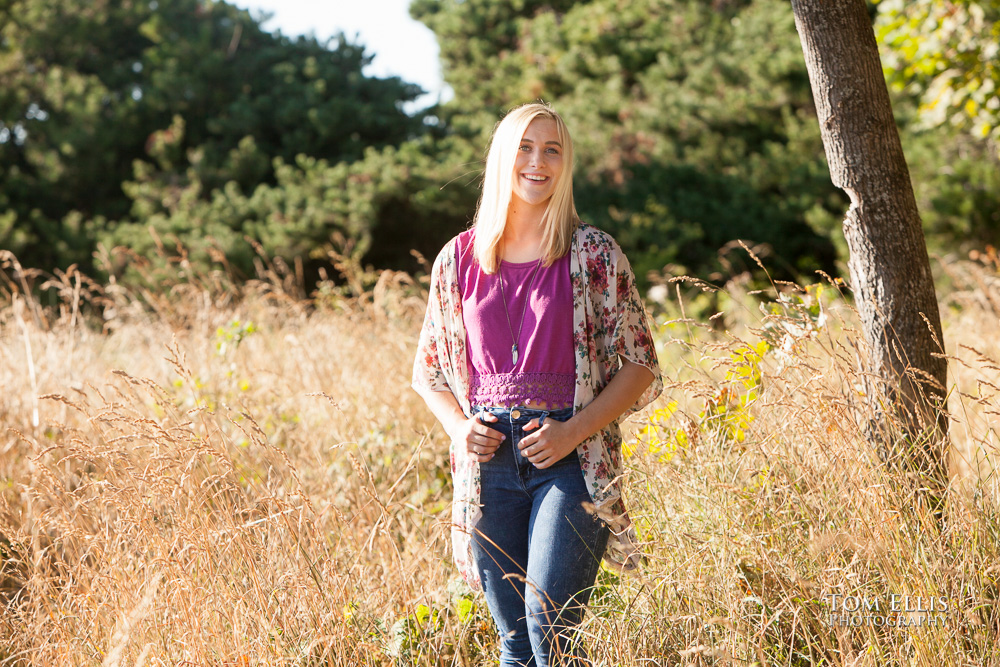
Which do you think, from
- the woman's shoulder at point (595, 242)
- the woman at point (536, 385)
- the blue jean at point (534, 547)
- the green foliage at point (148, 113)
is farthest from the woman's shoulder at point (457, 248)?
the green foliage at point (148, 113)

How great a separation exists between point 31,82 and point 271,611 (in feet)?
41.1

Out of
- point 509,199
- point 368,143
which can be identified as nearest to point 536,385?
point 509,199

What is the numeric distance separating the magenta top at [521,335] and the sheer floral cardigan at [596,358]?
0.03 metres

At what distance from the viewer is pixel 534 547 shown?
1864mm

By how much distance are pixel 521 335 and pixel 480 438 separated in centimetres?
29

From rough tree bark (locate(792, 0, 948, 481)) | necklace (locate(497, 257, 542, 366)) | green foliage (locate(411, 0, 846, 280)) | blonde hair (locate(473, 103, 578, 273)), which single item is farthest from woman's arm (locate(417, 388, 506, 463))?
green foliage (locate(411, 0, 846, 280))

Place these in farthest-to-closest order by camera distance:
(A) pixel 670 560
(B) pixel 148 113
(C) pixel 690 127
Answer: (C) pixel 690 127 → (B) pixel 148 113 → (A) pixel 670 560

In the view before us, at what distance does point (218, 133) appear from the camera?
12023mm

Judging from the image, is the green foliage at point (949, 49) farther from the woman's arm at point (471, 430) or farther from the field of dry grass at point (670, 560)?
the woman's arm at point (471, 430)

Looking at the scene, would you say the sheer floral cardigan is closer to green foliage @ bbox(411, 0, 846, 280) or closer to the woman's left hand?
the woman's left hand

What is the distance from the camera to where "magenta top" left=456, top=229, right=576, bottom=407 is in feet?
6.35

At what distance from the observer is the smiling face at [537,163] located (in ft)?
6.64

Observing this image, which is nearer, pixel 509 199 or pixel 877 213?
pixel 509 199

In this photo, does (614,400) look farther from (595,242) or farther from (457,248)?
(457,248)
